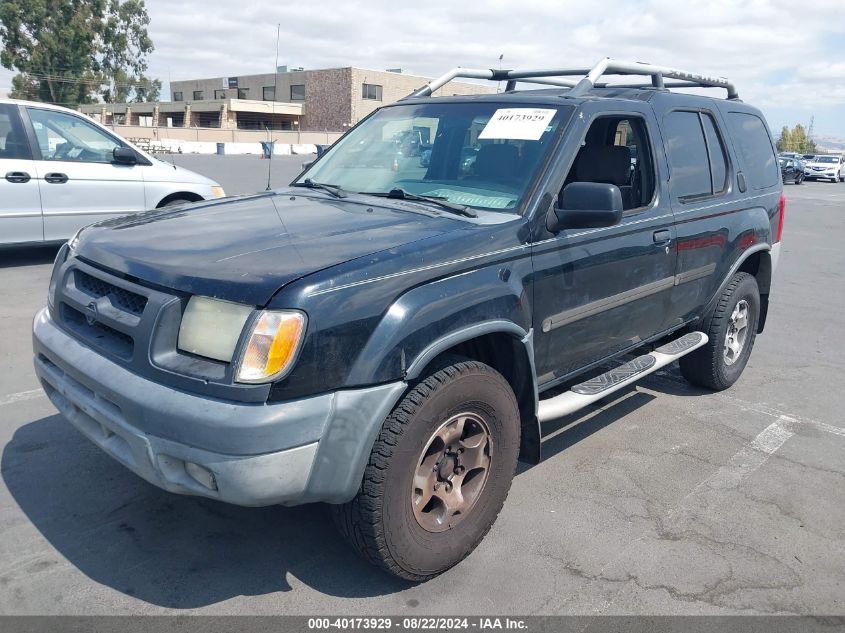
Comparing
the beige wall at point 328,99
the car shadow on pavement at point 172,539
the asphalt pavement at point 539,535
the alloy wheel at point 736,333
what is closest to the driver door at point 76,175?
the asphalt pavement at point 539,535

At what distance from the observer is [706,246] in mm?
A: 4621

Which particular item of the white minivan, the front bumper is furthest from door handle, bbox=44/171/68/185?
the front bumper

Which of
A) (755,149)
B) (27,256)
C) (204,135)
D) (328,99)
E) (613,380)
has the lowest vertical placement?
(27,256)

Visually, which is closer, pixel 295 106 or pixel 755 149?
pixel 755 149

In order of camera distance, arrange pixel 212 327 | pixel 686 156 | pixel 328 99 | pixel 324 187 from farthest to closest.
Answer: pixel 328 99 → pixel 686 156 → pixel 324 187 → pixel 212 327

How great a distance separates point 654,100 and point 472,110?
1117 mm

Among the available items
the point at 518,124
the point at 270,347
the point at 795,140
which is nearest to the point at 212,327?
the point at 270,347

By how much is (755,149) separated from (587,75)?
1.84 m

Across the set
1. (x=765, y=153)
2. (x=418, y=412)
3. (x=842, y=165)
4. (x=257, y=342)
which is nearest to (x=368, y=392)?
(x=418, y=412)

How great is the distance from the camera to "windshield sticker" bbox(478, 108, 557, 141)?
3.70 m

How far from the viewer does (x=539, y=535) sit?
340 cm

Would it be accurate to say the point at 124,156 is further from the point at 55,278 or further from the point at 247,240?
the point at 247,240

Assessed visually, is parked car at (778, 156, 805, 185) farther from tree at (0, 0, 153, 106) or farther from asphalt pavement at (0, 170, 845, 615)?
tree at (0, 0, 153, 106)

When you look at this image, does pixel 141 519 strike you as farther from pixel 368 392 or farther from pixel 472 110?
pixel 472 110
